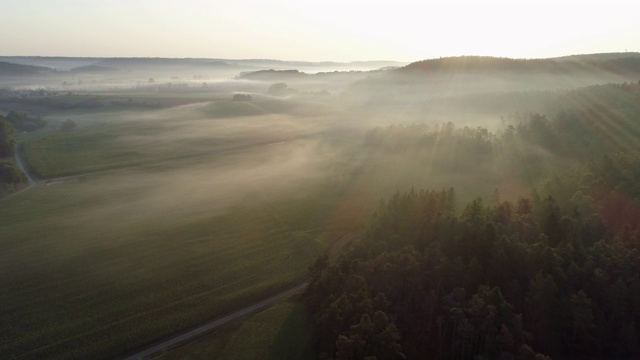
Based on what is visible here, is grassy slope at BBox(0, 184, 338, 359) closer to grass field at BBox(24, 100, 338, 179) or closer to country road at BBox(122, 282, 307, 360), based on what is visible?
country road at BBox(122, 282, 307, 360)

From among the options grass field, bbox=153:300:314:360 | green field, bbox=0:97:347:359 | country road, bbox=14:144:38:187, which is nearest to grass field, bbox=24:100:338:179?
green field, bbox=0:97:347:359

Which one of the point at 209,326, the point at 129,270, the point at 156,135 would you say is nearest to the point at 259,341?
the point at 209,326

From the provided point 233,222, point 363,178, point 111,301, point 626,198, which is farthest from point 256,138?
point 626,198

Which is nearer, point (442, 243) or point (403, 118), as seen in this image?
point (442, 243)

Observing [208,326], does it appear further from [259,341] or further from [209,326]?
[259,341]

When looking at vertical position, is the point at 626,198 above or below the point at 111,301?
above

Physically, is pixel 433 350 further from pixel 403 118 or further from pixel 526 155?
pixel 403 118

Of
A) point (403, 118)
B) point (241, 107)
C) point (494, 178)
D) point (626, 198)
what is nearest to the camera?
point (626, 198)
